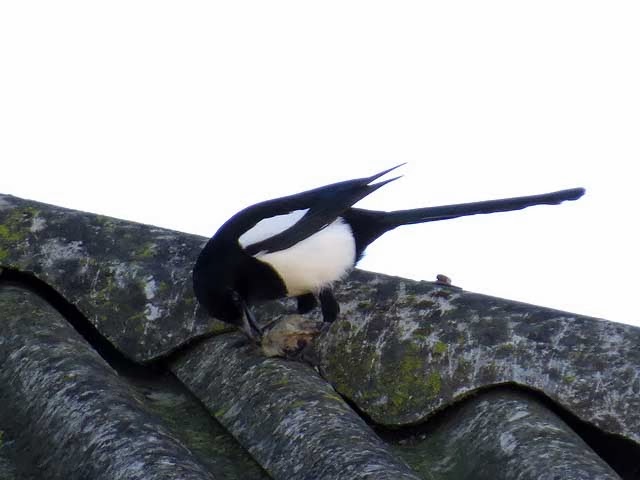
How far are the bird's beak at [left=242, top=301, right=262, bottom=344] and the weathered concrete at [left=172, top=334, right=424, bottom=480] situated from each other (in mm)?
23

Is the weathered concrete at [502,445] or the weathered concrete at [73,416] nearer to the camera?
the weathered concrete at [73,416]

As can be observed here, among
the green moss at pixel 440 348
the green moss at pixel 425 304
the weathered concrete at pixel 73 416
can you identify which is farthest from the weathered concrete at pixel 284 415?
the green moss at pixel 425 304

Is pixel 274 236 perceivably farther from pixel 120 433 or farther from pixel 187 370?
pixel 120 433

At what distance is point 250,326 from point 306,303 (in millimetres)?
469

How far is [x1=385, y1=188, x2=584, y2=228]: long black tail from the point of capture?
317 cm

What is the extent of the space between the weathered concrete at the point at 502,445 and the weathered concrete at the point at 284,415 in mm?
180

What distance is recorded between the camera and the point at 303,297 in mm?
3336

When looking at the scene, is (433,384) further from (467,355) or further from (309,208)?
(309,208)

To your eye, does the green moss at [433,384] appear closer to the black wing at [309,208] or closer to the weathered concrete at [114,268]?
the weathered concrete at [114,268]

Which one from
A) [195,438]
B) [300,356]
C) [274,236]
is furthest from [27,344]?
[274,236]

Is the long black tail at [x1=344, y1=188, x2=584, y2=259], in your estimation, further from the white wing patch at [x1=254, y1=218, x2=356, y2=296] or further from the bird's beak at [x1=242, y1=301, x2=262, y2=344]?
the bird's beak at [x1=242, y1=301, x2=262, y2=344]

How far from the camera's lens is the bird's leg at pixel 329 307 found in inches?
117

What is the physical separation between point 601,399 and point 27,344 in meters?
1.12

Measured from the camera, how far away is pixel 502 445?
2.20 m
